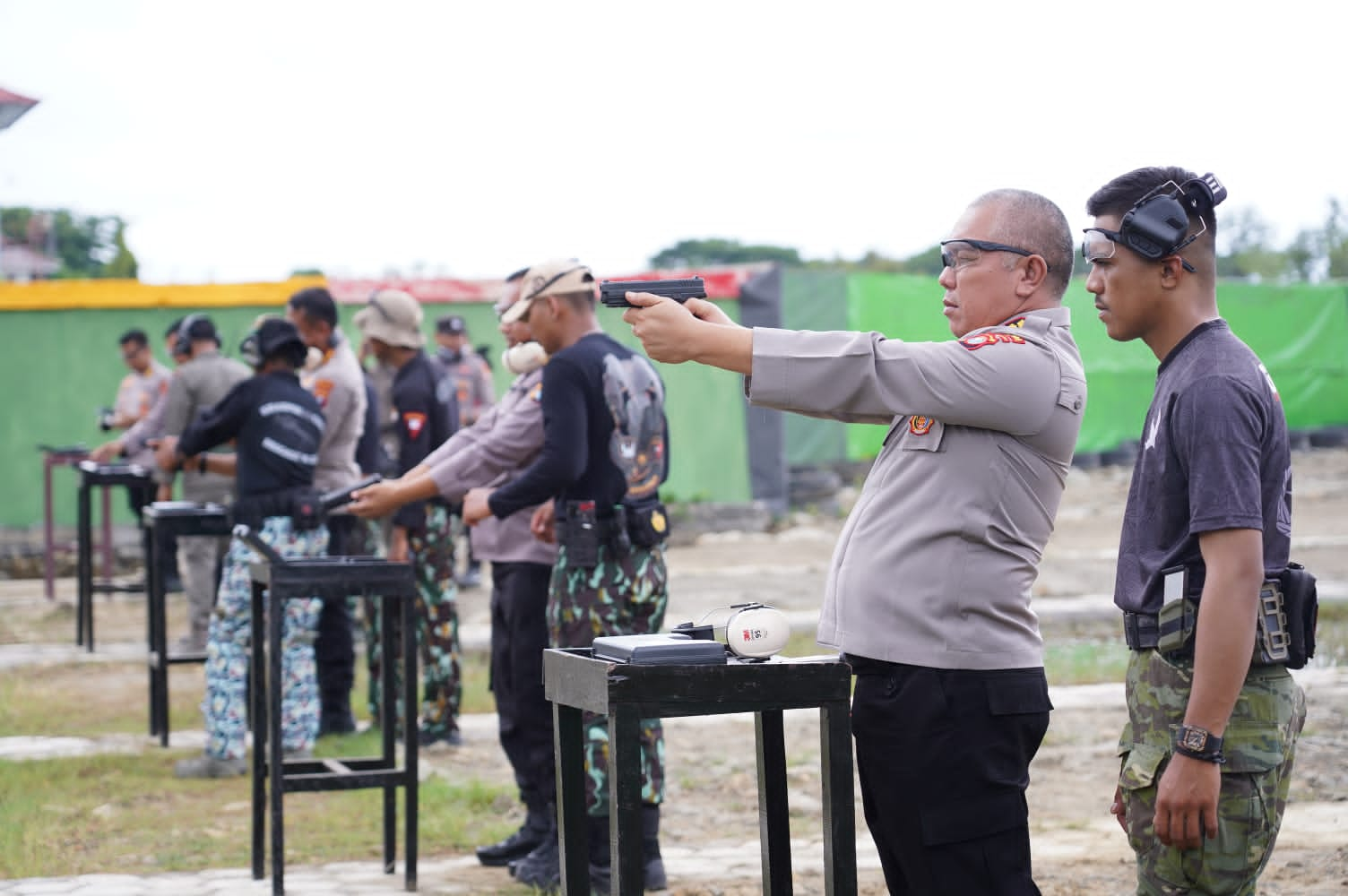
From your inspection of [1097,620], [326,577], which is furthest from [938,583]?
[1097,620]

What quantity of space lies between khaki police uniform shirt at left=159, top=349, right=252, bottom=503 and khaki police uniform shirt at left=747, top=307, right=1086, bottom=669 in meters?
6.95

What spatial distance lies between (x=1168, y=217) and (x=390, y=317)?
540 cm

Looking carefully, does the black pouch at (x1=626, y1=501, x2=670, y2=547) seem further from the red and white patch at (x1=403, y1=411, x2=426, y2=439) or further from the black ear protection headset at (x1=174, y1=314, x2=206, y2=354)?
the black ear protection headset at (x1=174, y1=314, x2=206, y2=354)

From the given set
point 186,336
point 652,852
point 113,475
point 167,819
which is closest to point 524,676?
point 652,852

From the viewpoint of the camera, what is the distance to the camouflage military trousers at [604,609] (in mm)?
5020

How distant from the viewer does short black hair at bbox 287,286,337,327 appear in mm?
7312

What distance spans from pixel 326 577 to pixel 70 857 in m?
1.51

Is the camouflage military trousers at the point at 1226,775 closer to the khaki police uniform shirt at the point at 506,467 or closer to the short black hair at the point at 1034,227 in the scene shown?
the short black hair at the point at 1034,227

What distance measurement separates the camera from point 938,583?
3074 mm

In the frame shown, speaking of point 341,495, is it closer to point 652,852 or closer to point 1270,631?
point 652,852

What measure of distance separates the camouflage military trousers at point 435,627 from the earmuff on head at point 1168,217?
16.6 ft

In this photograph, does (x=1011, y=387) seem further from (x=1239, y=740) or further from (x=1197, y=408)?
(x=1239, y=740)

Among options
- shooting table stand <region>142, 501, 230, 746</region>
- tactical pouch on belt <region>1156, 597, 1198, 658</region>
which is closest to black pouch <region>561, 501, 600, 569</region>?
tactical pouch on belt <region>1156, 597, 1198, 658</region>

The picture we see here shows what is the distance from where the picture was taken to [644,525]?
5.12 m
